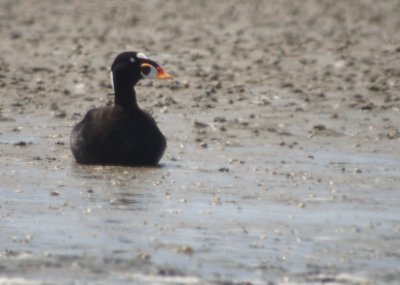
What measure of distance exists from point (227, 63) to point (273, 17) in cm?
814

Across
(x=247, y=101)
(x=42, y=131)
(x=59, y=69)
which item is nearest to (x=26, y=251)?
(x=42, y=131)

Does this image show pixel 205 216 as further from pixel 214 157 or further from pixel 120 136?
pixel 214 157

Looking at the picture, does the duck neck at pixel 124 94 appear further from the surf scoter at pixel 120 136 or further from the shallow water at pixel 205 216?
the shallow water at pixel 205 216

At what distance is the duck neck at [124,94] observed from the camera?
1614 cm

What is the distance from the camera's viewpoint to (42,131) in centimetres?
1838

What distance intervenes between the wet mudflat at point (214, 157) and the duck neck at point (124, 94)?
692 mm

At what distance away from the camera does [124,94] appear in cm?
1620

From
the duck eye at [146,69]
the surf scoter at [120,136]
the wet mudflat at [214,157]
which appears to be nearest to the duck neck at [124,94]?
the surf scoter at [120,136]

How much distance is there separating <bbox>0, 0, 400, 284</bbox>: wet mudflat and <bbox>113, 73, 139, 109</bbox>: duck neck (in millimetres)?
A: 692

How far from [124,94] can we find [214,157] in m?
1.09

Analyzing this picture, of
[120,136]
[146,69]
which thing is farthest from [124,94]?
[120,136]

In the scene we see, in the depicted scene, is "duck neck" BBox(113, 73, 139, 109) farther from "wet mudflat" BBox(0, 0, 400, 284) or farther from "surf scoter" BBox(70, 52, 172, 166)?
"wet mudflat" BBox(0, 0, 400, 284)

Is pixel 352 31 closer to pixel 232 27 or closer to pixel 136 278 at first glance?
pixel 232 27

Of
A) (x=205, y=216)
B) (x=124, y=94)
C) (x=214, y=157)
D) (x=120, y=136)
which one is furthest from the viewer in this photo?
(x=214, y=157)
